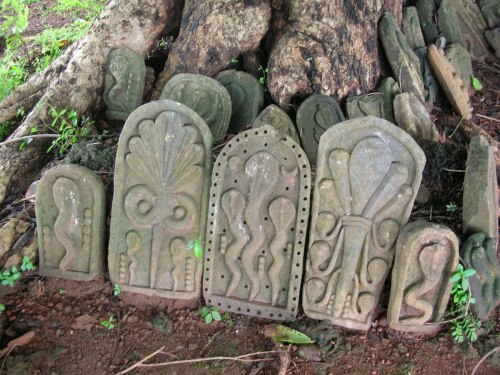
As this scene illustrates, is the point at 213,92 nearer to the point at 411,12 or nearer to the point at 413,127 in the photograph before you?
the point at 413,127

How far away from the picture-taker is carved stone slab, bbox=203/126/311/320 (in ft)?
8.94

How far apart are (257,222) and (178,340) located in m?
0.82

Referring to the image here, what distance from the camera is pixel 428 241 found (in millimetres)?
2650

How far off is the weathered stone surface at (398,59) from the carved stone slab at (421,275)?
1.50m

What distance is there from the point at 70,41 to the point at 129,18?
1.48 metres

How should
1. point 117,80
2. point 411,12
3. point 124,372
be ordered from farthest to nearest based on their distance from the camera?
point 411,12 < point 117,80 < point 124,372

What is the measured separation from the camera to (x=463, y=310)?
279 cm

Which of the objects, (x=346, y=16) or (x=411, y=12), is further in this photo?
(x=411, y=12)

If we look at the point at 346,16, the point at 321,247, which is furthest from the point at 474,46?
the point at 321,247

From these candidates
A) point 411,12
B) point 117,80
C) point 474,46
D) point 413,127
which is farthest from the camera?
point 474,46

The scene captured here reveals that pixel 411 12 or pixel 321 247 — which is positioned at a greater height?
pixel 411 12

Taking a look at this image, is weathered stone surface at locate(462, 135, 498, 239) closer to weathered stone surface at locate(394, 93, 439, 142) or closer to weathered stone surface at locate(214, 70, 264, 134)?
weathered stone surface at locate(394, 93, 439, 142)

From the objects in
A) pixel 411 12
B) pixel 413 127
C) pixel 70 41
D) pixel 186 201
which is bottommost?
pixel 186 201

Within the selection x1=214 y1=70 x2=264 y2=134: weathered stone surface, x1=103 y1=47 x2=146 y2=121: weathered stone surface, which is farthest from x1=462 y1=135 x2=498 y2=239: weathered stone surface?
x1=103 y1=47 x2=146 y2=121: weathered stone surface
